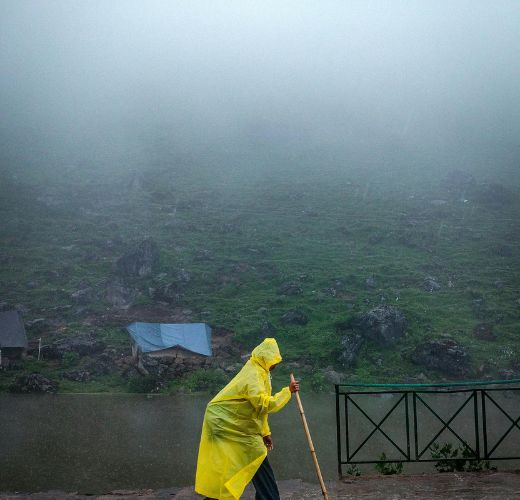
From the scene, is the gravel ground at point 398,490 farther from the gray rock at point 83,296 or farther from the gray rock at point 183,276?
the gray rock at point 183,276

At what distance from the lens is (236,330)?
21.6 metres

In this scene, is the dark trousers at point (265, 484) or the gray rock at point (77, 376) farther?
the gray rock at point (77, 376)

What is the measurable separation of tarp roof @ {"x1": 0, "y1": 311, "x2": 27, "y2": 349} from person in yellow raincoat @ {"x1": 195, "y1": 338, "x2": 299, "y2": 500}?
54.1 feet

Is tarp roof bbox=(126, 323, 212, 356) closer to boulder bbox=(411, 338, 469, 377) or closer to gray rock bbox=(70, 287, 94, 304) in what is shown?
gray rock bbox=(70, 287, 94, 304)

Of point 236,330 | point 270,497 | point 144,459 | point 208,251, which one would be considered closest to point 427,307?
point 236,330

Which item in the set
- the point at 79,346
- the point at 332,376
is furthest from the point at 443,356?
the point at 79,346

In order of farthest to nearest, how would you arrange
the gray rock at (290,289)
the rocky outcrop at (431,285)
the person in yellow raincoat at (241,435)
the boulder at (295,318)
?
1. the gray rock at (290,289)
2. the rocky outcrop at (431,285)
3. the boulder at (295,318)
4. the person in yellow raincoat at (241,435)

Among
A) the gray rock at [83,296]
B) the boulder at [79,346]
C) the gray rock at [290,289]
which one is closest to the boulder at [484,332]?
the gray rock at [290,289]

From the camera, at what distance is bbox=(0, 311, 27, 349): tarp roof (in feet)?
62.1

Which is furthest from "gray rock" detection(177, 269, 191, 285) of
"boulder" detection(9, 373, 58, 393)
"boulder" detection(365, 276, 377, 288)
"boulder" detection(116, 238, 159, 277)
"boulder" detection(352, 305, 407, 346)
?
"boulder" detection(9, 373, 58, 393)

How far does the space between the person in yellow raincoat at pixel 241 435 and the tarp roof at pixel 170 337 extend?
1401cm

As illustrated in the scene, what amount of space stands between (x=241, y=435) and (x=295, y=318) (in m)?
18.3

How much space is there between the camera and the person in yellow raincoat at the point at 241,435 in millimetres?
4379

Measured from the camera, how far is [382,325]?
66.6 ft
